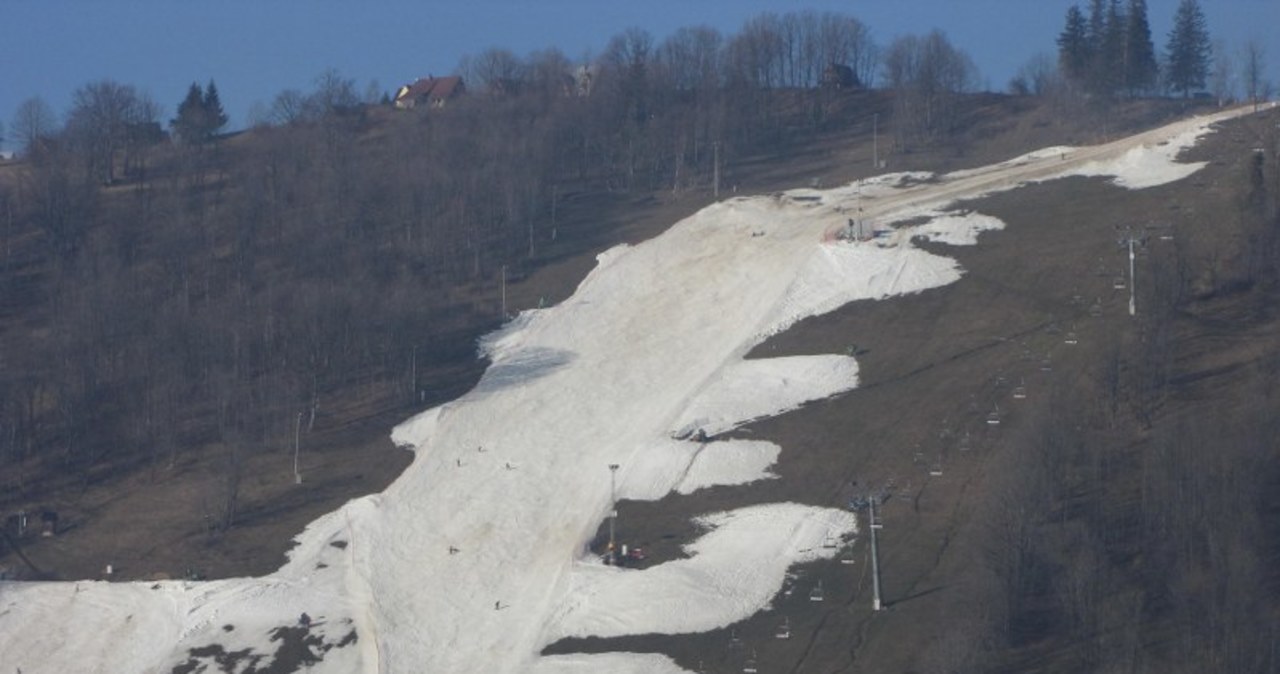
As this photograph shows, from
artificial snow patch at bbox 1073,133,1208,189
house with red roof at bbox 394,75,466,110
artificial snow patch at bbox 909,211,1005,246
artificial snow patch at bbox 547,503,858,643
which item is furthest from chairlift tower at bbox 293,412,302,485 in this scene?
house with red roof at bbox 394,75,466,110

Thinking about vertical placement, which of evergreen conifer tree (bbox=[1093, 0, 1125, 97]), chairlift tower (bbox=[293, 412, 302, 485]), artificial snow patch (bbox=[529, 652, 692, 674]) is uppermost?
evergreen conifer tree (bbox=[1093, 0, 1125, 97])

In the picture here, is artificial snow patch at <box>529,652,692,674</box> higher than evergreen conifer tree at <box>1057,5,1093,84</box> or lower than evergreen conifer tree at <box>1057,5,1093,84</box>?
lower

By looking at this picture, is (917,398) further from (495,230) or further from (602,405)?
(495,230)

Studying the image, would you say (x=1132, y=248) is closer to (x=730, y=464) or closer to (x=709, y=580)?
(x=730, y=464)

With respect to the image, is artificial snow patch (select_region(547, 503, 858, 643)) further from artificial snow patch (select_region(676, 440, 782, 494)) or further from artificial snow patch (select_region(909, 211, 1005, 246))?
artificial snow patch (select_region(909, 211, 1005, 246))

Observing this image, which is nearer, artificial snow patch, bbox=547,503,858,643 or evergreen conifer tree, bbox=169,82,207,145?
artificial snow patch, bbox=547,503,858,643

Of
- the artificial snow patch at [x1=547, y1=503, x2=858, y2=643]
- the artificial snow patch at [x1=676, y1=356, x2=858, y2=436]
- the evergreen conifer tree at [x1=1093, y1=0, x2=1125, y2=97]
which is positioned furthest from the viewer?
the evergreen conifer tree at [x1=1093, y1=0, x2=1125, y2=97]

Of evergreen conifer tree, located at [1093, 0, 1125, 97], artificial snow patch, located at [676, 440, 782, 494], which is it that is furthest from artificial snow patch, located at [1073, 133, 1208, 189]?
artificial snow patch, located at [676, 440, 782, 494]

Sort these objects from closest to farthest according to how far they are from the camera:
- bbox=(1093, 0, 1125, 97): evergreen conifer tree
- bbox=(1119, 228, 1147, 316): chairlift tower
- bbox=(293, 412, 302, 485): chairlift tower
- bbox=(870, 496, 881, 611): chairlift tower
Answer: bbox=(870, 496, 881, 611): chairlift tower → bbox=(1119, 228, 1147, 316): chairlift tower → bbox=(293, 412, 302, 485): chairlift tower → bbox=(1093, 0, 1125, 97): evergreen conifer tree

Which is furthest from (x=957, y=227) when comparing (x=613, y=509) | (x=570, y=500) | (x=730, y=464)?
(x=613, y=509)
